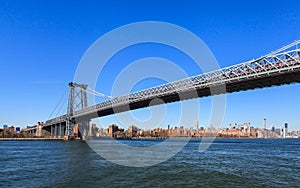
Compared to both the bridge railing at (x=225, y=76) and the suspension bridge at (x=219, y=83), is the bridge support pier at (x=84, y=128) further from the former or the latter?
the bridge railing at (x=225, y=76)

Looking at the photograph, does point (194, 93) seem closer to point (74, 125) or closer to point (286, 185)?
point (286, 185)

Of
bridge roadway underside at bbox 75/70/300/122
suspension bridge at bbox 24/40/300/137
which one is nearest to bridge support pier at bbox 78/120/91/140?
suspension bridge at bbox 24/40/300/137

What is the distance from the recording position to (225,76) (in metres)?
39.0

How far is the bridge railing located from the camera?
30188 millimetres

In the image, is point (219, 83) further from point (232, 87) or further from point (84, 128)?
point (84, 128)

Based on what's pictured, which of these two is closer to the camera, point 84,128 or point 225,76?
point 225,76

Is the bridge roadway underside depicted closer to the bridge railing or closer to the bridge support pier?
the bridge railing

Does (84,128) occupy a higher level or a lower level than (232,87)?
lower

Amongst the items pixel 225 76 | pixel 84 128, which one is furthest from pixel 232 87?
pixel 84 128

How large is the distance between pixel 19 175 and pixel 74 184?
4.67 meters

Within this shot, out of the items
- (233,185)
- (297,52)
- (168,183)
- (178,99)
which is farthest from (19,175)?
(178,99)

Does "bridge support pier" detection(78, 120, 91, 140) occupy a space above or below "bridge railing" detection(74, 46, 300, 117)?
below

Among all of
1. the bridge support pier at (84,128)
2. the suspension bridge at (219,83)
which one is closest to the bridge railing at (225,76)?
the suspension bridge at (219,83)

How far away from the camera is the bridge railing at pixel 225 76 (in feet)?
99.0
